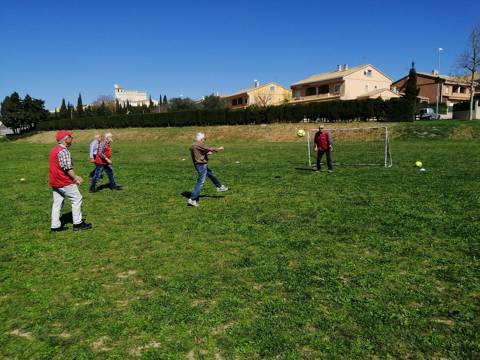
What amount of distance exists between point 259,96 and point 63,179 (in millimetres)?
79129

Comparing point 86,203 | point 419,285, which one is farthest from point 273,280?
point 86,203

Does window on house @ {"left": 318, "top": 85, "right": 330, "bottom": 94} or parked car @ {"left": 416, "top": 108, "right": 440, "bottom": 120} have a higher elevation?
window on house @ {"left": 318, "top": 85, "right": 330, "bottom": 94}

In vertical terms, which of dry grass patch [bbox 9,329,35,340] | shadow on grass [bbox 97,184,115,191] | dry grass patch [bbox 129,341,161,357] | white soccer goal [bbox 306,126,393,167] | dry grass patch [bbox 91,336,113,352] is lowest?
dry grass patch [bbox 129,341,161,357]

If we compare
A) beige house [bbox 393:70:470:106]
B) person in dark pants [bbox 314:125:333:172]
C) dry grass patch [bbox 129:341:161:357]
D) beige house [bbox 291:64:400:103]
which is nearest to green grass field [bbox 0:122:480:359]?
dry grass patch [bbox 129:341:161:357]

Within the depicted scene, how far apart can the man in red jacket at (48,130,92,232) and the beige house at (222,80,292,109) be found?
7623cm

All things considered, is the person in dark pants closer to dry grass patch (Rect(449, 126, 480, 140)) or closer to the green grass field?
the green grass field

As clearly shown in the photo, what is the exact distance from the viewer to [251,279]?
5277mm

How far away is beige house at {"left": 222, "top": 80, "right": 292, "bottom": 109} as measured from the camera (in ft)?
280

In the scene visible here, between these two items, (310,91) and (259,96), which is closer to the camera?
(310,91)

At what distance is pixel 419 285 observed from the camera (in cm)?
491

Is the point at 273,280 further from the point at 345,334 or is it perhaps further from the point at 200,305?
the point at 345,334

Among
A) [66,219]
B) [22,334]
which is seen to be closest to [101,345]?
[22,334]

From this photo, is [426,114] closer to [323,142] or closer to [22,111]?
[323,142]

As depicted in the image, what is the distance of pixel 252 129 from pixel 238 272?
37.5 meters
